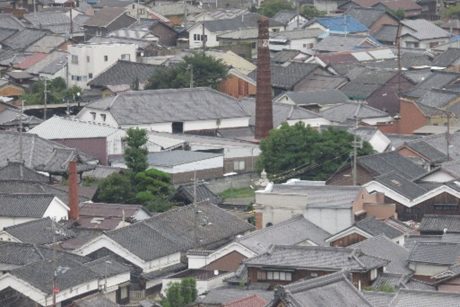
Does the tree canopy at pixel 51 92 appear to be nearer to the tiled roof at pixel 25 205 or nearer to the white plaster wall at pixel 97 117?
the white plaster wall at pixel 97 117

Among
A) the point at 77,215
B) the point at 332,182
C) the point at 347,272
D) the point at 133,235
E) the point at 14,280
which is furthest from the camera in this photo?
the point at 332,182

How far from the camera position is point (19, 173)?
33219 mm

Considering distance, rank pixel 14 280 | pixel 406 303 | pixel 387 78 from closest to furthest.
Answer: pixel 406 303 → pixel 14 280 → pixel 387 78

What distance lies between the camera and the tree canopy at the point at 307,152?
3406cm

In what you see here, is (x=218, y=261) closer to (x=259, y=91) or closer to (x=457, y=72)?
(x=259, y=91)

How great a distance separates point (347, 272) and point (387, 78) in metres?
20.6

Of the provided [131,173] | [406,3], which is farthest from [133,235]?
[406,3]

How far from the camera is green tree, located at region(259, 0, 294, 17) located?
2293 inches

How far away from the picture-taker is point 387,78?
4319 cm

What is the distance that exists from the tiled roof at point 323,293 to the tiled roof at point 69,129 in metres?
15.9

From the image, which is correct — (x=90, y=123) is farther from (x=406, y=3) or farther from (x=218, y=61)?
(x=406, y=3)

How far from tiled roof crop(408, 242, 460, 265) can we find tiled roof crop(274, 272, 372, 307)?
4.33 m

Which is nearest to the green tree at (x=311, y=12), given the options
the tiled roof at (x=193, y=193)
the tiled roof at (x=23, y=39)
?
the tiled roof at (x=23, y=39)

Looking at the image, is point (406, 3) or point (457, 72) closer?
point (457, 72)
